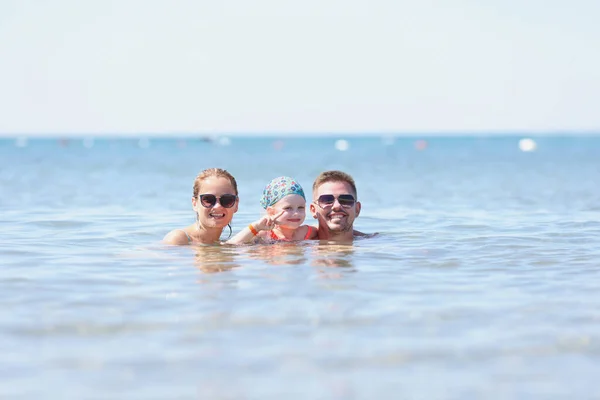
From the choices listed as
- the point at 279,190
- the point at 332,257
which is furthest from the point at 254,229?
the point at 332,257

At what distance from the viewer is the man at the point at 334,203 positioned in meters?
9.53

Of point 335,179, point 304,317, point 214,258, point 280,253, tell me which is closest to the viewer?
point 304,317

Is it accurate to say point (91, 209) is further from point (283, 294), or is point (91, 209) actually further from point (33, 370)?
point (33, 370)

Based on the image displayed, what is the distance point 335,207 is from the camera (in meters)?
9.61

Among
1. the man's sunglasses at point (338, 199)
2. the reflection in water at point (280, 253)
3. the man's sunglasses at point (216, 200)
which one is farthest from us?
the man's sunglasses at point (338, 199)

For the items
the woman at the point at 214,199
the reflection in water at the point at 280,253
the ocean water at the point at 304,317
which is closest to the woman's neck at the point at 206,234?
the woman at the point at 214,199

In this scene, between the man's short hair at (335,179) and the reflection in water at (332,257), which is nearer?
the reflection in water at (332,257)

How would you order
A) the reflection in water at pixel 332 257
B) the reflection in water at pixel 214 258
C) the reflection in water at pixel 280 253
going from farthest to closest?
the reflection in water at pixel 280 253 < the reflection in water at pixel 214 258 < the reflection in water at pixel 332 257

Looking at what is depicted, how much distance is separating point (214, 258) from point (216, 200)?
2.31 feet

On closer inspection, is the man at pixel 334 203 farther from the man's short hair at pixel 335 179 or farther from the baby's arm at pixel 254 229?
the baby's arm at pixel 254 229

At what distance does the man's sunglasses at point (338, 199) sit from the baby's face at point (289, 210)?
276 mm

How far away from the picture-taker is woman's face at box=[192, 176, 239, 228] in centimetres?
921

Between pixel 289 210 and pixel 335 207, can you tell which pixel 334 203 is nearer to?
pixel 335 207

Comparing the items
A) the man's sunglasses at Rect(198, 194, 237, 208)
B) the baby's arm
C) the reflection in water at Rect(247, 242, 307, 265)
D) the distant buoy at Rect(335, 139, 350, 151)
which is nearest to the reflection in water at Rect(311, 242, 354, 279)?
the reflection in water at Rect(247, 242, 307, 265)
